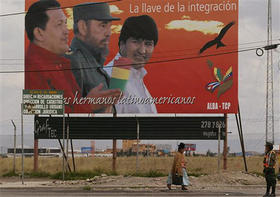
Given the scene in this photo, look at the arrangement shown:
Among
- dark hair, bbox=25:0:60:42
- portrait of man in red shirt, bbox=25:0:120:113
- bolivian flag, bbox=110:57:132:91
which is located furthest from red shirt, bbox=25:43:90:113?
bolivian flag, bbox=110:57:132:91

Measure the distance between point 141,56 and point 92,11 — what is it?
10.3ft

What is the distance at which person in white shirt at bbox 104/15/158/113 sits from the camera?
29.9m

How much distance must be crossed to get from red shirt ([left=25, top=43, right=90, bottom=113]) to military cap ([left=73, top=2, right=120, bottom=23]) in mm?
2136

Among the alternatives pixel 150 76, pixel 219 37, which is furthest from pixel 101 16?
pixel 219 37

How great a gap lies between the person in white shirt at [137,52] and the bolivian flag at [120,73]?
0.15 m

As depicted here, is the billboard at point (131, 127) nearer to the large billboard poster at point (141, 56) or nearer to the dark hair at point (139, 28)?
the large billboard poster at point (141, 56)

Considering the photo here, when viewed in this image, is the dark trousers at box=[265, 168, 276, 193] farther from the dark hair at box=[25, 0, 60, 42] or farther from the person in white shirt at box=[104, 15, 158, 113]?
the dark hair at box=[25, 0, 60, 42]

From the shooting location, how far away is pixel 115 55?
98.7 ft

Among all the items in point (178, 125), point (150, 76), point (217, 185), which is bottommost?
point (217, 185)

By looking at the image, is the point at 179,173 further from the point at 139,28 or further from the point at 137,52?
the point at 139,28

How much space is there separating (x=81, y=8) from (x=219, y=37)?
21.6 feet

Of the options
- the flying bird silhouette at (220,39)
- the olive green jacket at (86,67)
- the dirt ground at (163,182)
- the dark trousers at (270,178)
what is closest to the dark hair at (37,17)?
the olive green jacket at (86,67)

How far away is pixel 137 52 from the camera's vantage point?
30.1 meters

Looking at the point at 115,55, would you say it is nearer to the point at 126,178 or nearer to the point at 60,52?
the point at 60,52
